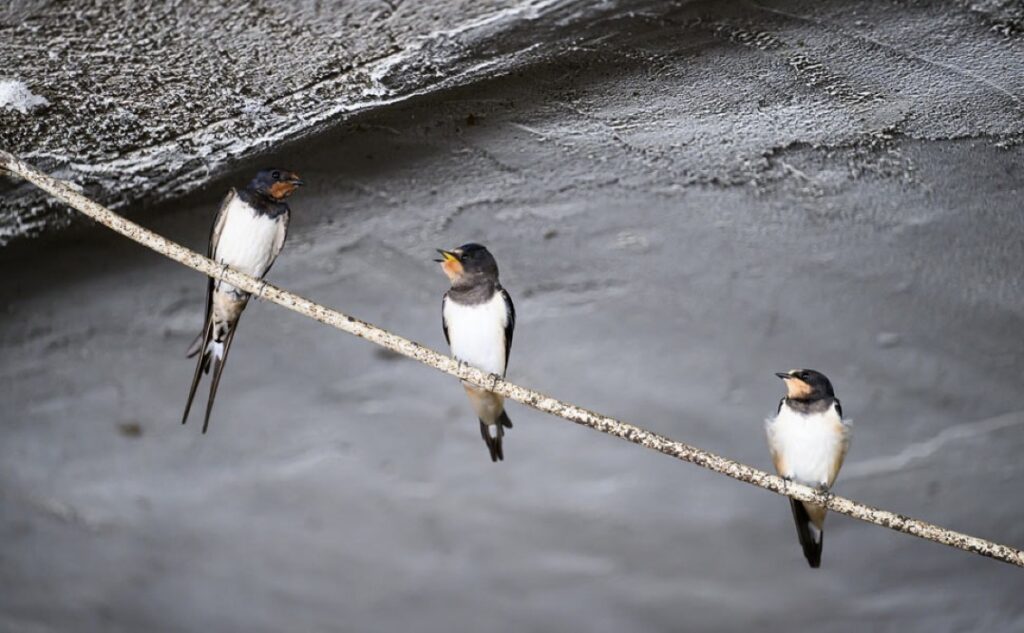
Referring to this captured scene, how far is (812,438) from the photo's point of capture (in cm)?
216

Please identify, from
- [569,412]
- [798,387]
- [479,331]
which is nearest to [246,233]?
[479,331]

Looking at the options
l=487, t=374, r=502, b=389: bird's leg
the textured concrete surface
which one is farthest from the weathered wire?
the textured concrete surface

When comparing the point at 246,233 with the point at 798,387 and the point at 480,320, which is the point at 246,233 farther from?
the point at 798,387

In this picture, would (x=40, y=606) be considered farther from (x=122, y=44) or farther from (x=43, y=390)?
→ (x=122, y=44)

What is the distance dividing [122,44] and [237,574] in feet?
6.23

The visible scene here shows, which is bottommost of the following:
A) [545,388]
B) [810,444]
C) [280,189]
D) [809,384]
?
[810,444]

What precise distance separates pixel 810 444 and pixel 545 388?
1304 millimetres

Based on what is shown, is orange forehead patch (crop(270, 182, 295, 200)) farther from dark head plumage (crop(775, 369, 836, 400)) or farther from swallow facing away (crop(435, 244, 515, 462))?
dark head plumage (crop(775, 369, 836, 400))

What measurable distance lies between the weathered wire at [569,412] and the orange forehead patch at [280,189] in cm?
21

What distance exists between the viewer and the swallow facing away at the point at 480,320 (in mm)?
2061

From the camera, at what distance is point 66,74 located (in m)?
2.19

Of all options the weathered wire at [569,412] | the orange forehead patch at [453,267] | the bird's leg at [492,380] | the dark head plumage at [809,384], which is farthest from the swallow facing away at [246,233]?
the dark head plumage at [809,384]

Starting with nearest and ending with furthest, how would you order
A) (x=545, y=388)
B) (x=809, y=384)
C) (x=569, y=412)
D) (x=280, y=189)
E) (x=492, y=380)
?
(x=569, y=412) → (x=492, y=380) → (x=280, y=189) → (x=809, y=384) → (x=545, y=388)

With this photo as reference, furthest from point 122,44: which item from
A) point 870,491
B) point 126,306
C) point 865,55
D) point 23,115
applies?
point 870,491
